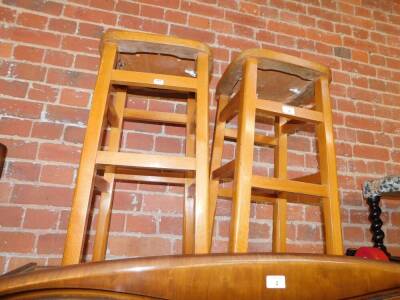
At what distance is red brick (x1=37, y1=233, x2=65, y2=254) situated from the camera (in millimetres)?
1247

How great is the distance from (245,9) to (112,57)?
44.8 inches

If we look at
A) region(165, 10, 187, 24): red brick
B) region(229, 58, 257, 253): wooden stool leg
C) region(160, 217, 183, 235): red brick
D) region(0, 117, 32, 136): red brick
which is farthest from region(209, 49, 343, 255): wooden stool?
region(0, 117, 32, 136): red brick

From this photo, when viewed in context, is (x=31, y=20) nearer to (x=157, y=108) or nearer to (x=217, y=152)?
(x=157, y=108)

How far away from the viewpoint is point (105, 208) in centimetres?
120

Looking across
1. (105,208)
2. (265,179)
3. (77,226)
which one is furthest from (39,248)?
(265,179)

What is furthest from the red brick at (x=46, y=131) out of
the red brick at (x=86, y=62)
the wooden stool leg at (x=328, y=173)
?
the wooden stool leg at (x=328, y=173)

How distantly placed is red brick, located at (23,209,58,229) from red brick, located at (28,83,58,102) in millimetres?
516

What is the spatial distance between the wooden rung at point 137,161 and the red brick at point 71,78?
0.71 meters

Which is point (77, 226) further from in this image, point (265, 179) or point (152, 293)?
point (265, 179)

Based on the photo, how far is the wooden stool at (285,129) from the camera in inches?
36.5

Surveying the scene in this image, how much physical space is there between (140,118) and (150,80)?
36cm

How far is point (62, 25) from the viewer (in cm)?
153

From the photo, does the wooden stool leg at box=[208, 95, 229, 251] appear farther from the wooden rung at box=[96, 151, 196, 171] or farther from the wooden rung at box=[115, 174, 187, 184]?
the wooden rung at box=[96, 151, 196, 171]

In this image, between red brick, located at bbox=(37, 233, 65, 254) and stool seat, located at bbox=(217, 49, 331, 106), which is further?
red brick, located at bbox=(37, 233, 65, 254)
